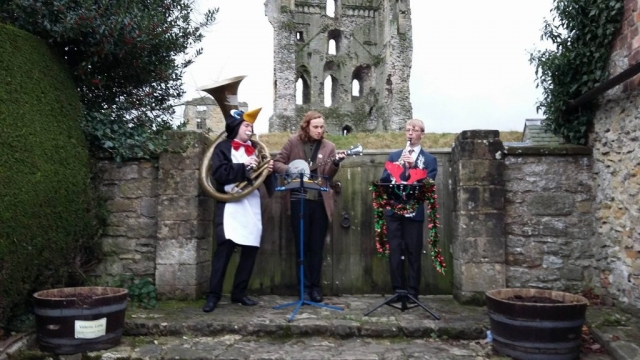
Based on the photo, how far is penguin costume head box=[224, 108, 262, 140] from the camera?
5.18m

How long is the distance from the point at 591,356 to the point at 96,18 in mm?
5627

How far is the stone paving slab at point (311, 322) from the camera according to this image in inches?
179

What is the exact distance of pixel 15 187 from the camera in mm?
4203

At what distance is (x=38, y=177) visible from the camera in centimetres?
446

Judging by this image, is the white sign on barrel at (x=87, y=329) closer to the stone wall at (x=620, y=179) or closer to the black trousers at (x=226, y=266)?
the black trousers at (x=226, y=266)

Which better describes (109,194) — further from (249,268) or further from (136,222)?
(249,268)

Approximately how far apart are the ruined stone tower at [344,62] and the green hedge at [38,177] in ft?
88.2

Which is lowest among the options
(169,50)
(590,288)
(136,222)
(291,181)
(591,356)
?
(591,356)

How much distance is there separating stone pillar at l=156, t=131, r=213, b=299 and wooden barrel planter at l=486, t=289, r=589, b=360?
3.22 m

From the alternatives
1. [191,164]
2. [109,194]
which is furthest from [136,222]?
[191,164]

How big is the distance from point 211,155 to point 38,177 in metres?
1.64

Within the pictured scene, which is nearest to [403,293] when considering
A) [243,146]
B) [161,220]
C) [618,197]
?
[243,146]

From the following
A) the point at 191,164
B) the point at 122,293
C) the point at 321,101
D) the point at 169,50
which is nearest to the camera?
the point at 122,293

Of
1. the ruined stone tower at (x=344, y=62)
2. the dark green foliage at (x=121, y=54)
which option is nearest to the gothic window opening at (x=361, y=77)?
the ruined stone tower at (x=344, y=62)
